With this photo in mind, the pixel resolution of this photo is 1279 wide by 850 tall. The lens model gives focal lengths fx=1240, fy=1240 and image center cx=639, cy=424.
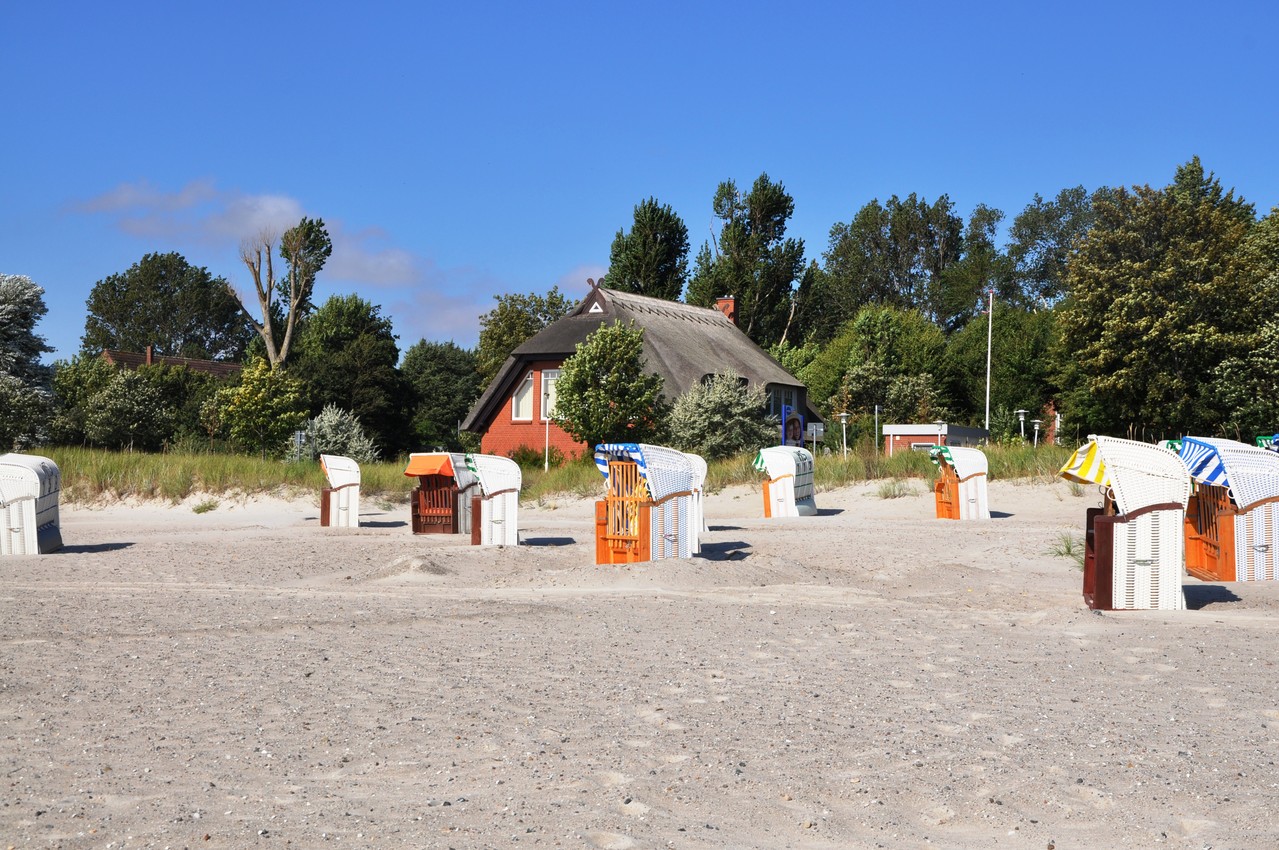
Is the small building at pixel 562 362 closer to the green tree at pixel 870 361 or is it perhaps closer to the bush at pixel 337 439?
the green tree at pixel 870 361

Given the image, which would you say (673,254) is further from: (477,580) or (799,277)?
(477,580)

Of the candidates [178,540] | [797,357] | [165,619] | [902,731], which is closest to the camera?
[902,731]

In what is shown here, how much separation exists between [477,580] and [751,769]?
318 inches

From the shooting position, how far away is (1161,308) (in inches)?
1511

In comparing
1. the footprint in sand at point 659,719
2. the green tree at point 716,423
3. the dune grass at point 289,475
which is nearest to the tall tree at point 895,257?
the green tree at point 716,423

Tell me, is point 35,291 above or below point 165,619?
above

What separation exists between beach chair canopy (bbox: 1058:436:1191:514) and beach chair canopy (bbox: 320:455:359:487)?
1418 centimetres

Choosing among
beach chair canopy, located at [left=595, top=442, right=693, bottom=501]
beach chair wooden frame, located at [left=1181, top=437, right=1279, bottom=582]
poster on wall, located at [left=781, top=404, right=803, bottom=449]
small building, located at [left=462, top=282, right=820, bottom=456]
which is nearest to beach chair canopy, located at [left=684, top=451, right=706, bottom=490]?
beach chair canopy, located at [left=595, top=442, right=693, bottom=501]

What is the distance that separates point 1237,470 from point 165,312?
10159cm

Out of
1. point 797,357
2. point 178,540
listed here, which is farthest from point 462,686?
point 797,357

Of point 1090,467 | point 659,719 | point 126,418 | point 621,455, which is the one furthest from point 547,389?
point 659,719

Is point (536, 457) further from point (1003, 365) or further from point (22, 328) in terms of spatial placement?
point (1003, 365)

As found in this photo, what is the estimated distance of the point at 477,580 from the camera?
13.4 metres

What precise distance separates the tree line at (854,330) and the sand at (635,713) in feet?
90.8
